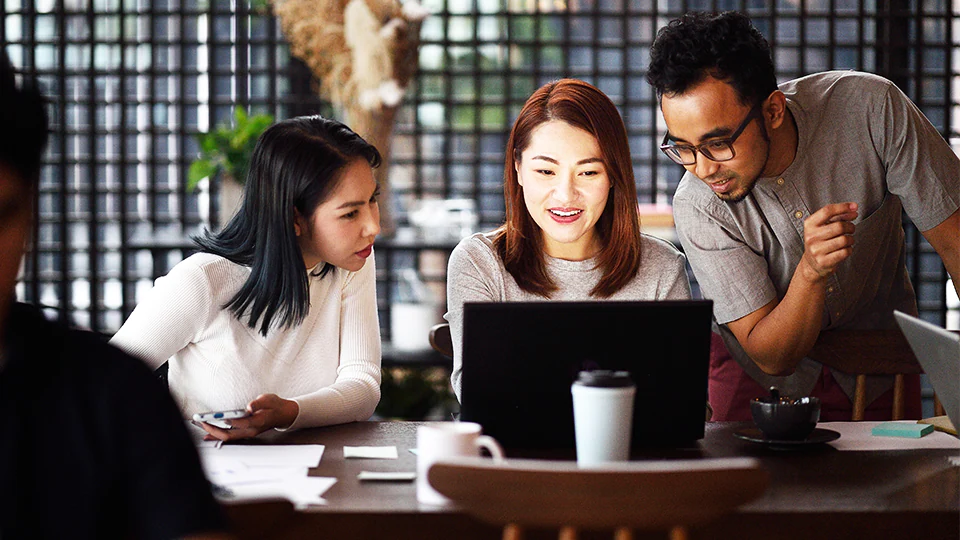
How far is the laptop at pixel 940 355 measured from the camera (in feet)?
4.66

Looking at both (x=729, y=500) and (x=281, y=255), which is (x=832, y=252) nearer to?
(x=729, y=500)

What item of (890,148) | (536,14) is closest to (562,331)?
(890,148)

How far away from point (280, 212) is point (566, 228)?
0.56 metres

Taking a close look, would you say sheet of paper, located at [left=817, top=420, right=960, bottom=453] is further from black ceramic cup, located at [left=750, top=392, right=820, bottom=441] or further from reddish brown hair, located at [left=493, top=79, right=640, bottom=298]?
reddish brown hair, located at [left=493, top=79, right=640, bottom=298]

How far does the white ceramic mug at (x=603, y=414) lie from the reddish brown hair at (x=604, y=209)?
24.8 inches

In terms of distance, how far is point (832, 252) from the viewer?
1762mm

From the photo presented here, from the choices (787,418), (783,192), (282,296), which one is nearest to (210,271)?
(282,296)

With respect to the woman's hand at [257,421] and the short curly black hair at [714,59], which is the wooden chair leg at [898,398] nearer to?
the short curly black hair at [714,59]

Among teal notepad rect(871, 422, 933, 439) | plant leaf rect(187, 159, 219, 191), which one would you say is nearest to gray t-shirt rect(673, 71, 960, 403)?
teal notepad rect(871, 422, 933, 439)

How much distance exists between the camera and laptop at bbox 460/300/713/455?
145cm

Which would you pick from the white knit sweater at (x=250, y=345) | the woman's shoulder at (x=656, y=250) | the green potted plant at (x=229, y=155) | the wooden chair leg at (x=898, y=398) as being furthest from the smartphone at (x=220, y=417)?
the green potted plant at (x=229, y=155)

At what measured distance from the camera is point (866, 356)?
2.04m

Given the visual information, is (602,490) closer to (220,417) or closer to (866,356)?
(220,417)

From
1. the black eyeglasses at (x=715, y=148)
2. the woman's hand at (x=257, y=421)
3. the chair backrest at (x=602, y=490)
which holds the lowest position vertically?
the woman's hand at (x=257, y=421)
